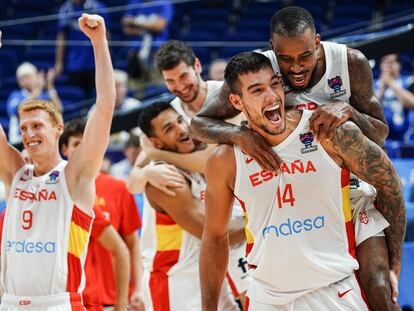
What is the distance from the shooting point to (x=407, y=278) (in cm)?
635

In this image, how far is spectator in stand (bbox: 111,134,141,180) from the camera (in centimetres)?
782

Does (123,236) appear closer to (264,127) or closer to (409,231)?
(409,231)

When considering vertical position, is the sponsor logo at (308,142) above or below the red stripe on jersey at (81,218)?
above

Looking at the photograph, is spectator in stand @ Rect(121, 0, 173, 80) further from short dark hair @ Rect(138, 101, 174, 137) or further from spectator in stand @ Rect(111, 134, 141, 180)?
short dark hair @ Rect(138, 101, 174, 137)

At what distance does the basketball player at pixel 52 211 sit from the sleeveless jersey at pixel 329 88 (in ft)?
3.27

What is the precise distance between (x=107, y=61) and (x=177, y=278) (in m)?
1.59

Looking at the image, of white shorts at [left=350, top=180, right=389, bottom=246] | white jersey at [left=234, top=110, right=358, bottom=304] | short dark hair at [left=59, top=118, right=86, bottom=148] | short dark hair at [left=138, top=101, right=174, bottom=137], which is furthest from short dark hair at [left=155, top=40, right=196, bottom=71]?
white shorts at [left=350, top=180, right=389, bottom=246]

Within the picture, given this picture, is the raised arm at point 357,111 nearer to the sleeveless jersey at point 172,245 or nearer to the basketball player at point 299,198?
the basketball player at point 299,198

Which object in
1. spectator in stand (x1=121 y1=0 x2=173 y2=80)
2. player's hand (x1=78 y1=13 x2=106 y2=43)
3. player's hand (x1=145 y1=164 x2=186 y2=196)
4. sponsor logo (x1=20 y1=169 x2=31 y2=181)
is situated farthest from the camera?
spectator in stand (x1=121 y1=0 x2=173 y2=80)

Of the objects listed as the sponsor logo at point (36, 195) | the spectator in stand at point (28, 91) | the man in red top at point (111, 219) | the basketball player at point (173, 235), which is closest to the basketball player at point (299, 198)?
the sponsor logo at point (36, 195)

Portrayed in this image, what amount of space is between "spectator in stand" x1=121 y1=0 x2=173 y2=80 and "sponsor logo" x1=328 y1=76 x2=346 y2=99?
7155mm

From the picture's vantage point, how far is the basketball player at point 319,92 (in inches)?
153

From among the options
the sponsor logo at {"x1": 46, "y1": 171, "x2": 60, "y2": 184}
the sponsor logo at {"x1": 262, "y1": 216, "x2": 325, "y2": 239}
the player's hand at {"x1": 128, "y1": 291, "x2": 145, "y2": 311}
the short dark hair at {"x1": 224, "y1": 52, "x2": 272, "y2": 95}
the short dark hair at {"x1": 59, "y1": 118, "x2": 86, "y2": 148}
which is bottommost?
the player's hand at {"x1": 128, "y1": 291, "x2": 145, "y2": 311}

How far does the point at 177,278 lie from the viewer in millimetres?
5434
